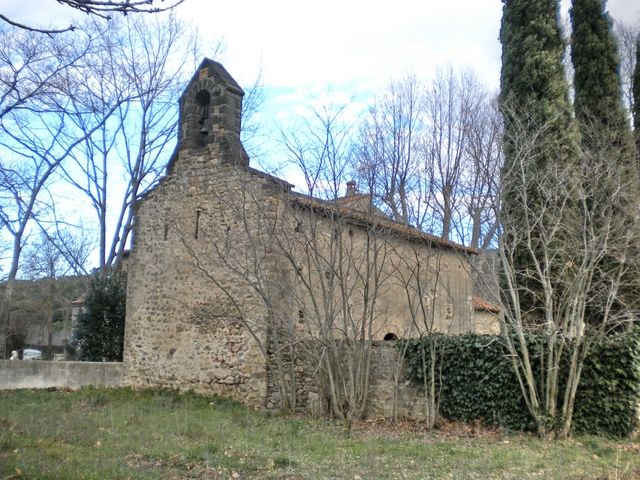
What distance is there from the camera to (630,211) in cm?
1290

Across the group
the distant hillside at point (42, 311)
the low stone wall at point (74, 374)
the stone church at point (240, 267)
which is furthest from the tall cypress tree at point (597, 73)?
the distant hillside at point (42, 311)

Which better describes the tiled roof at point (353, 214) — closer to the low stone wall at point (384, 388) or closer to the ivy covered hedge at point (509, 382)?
the ivy covered hedge at point (509, 382)

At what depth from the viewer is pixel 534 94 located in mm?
14891

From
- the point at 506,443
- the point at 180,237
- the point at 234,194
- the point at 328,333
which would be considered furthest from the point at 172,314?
the point at 506,443

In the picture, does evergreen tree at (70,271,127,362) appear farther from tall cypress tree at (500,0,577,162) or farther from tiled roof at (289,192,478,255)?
tall cypress tree at (500,0,577,162)

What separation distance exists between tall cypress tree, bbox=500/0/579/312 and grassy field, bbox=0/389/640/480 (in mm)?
4745

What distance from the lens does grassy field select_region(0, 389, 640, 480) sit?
7395 mm

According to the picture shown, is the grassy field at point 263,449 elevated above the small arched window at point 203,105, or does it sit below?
below

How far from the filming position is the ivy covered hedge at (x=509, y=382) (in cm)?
1076

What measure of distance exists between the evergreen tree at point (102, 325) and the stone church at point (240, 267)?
2687 mm

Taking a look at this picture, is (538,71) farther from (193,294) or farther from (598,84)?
(193,294)

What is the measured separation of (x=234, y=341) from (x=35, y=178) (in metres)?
14.6

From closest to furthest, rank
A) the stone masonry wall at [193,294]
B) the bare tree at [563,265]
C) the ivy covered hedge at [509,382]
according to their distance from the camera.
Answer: the ivy covered hedge at [509,382] < the bare tree at [563,265] < the stone masonry wall at [193,294]

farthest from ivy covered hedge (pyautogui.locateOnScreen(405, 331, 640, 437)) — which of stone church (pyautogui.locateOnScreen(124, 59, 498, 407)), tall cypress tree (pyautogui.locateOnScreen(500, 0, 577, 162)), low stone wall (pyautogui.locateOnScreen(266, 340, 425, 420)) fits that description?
tall cypress tree (pyautogui.locateOnScreen(500, 0, 577, 162))
